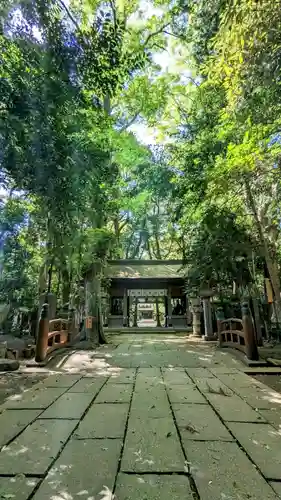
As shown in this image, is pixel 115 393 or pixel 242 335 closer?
pixel 115 393

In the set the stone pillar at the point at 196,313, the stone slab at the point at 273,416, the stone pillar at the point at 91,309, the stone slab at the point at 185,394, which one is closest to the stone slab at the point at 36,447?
the stone slab at the point at 185,394

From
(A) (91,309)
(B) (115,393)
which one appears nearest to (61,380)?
(B) (115,393)

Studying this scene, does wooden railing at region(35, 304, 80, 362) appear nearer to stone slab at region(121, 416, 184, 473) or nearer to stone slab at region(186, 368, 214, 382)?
stone slab at region(186, 368, 214, 382)

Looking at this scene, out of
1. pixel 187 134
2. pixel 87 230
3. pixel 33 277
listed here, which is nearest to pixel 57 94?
pixel 87 230

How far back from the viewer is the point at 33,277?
12.0 m

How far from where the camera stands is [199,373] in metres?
4.37

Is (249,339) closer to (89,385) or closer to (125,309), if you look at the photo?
(89,385)

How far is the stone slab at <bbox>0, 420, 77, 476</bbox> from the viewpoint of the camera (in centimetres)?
166

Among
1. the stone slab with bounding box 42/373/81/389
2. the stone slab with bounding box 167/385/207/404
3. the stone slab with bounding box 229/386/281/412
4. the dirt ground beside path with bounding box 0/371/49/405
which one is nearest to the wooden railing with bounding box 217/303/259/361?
the stone slab with bounding box 229/386/281/412

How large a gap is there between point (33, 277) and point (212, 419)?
1096cm

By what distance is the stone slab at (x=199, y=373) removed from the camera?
4160mm

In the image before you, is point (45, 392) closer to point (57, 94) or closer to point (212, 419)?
point (212, 419)

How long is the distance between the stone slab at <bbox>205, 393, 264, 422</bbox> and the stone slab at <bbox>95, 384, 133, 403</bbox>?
0.92 metres

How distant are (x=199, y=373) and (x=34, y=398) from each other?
2477 mm
